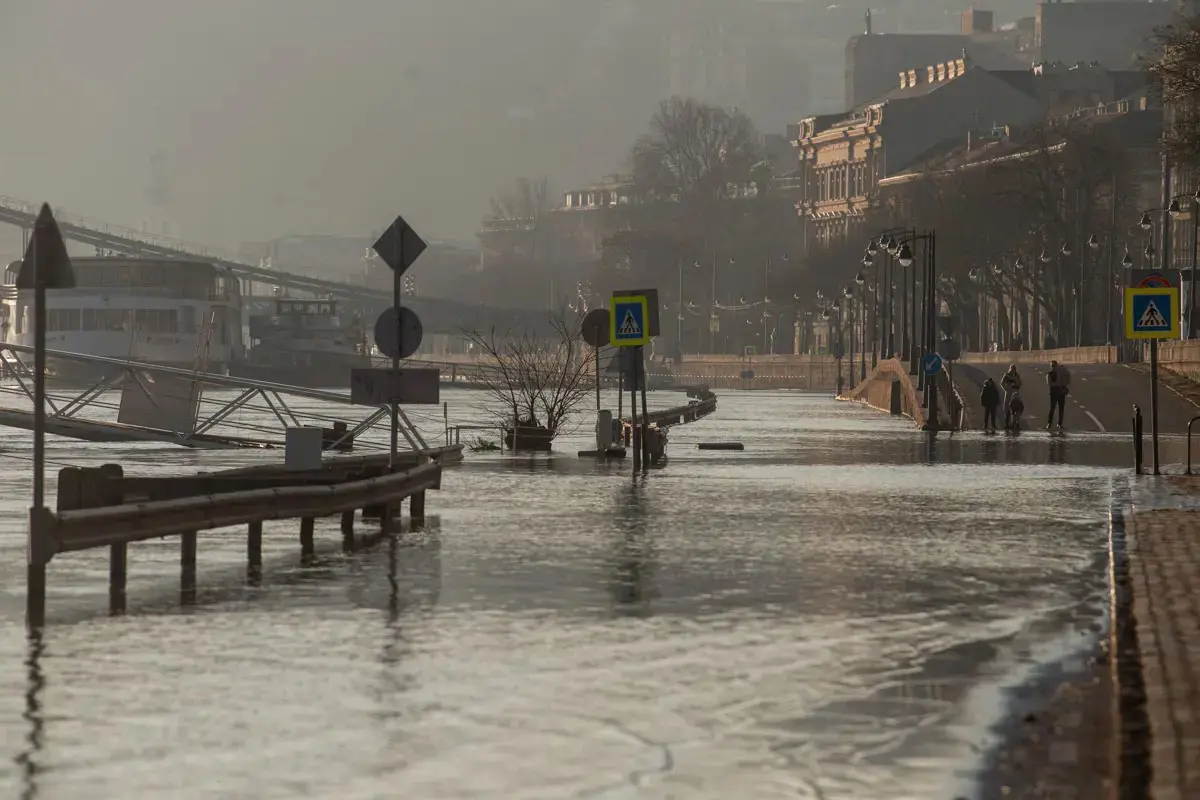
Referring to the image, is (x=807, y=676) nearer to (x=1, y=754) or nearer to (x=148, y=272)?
(x=1, y=754)

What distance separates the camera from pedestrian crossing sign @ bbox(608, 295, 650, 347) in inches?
1471

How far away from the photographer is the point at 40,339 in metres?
16.5

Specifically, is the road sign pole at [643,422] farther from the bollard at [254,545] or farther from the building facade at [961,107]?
the building facade at [961,107]

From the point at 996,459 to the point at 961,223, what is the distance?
233 ft

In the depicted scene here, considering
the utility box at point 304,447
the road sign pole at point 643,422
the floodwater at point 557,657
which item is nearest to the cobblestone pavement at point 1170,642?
the floodwater at point 557,657

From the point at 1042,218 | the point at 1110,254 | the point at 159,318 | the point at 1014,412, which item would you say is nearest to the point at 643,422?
the point at 1014,412

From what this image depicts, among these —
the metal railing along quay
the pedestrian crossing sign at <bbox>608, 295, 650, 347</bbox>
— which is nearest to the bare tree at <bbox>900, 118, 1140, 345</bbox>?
the pedestrian crossing sign at <bbox>608, 295, 650, 347</bbox>

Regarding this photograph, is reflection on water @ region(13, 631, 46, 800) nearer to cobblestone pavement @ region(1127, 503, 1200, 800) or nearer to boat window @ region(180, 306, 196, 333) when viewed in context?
cobblestone pavement @ region(1127, 503, 1200, 800)

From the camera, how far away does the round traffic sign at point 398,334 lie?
27922mm

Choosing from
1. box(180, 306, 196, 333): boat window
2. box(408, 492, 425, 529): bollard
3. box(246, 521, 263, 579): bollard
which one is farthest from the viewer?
box(180, 306, 196, 333): boat window

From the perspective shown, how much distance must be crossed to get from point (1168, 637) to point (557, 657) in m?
3.14

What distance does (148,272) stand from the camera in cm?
15050

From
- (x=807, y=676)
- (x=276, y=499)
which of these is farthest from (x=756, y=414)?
(x=807, y=676)

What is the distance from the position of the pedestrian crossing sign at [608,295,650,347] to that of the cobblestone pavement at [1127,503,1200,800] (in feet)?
47.3
